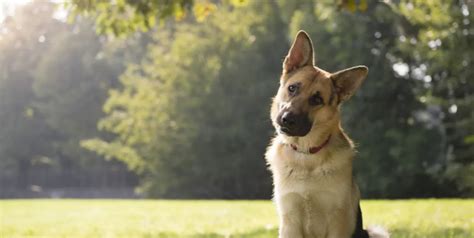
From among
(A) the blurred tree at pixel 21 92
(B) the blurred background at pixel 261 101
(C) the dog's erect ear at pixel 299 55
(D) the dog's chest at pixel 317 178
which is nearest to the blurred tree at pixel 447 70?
(B) the blurred background at pixel 261 101

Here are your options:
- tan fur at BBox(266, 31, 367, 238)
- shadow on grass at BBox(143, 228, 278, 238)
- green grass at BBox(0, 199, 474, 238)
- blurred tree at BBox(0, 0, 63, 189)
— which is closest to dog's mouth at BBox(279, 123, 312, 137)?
tan fur at BBox(266, 31, 367, 238)

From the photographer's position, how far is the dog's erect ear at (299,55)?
18.6 ft

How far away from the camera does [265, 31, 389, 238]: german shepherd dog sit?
17.4ft

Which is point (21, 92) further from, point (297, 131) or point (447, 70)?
point (297, 131)

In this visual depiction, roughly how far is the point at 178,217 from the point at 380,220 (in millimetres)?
4583

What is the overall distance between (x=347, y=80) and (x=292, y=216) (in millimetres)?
1183

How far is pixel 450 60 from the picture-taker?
2219 cm

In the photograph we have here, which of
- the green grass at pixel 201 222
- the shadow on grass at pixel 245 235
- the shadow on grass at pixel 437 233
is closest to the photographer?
the shadow on grass at pixel 437 233

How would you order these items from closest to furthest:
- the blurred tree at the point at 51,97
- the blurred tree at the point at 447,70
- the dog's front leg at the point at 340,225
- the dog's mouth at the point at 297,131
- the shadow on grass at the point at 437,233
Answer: the dog's front leg at the point at 340,225
the dog's mouth at the point at 297,131
the shadow on grass at the point at 437,233
the blurred tree at the point at 447,70
the blurred tree at the point at 51,97

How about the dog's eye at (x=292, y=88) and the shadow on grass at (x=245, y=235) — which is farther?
the shadow on grass at (x=245, y=235)

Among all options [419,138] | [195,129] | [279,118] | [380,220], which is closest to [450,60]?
[419,138]

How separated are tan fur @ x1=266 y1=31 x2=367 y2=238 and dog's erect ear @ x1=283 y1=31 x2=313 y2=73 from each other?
144mm

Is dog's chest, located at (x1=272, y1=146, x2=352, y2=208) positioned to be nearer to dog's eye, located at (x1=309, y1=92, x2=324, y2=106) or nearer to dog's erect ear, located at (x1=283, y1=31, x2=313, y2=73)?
dog's eye, located at (x1=309, y1=92, x2=324, y2=106)

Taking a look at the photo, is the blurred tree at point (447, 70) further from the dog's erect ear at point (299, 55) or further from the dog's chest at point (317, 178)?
the dog's chest at point (317, 178)
